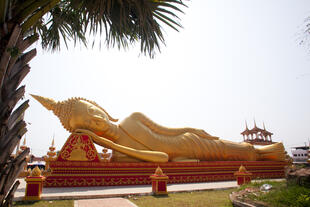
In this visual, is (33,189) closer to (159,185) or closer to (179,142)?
(159,185)

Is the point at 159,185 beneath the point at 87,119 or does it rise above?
beneath

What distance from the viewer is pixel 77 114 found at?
8766 millimetres

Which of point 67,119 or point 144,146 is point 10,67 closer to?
point 67,119

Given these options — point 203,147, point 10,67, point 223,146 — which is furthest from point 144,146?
point 10,67

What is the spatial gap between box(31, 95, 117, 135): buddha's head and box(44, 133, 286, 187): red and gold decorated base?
67cm

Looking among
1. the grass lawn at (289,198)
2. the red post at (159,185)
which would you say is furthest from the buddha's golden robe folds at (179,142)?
the grass lawn at (289,198)

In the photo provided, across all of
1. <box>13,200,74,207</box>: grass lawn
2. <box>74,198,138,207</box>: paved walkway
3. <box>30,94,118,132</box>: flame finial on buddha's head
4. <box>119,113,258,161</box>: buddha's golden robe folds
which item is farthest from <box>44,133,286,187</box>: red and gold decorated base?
<box>74,198,138,207</box>: paved walkway

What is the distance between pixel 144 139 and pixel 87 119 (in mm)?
2745

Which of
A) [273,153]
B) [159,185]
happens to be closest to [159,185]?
[159,185]

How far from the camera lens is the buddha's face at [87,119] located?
873cm

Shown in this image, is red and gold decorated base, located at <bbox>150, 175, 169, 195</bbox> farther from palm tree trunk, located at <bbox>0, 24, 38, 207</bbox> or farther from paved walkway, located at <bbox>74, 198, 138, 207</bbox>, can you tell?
palm tree trunk, located at <bbox>0, 24, 38, 207</bbox>

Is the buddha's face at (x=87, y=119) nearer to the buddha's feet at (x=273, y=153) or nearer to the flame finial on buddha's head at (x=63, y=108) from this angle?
the flame finial on buddha's head at (x=63, y=108)

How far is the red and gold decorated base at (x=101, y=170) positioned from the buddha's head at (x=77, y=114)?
0.67 m

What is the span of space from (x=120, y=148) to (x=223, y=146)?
565 cm
